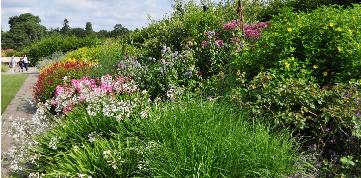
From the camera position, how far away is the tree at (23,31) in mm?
103125

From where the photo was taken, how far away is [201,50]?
9.46 meters

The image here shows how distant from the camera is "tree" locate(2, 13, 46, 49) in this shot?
103 m

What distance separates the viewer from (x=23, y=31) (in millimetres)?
110000

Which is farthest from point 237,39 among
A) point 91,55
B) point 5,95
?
point 91,55

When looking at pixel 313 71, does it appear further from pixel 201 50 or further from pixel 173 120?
pixel 201 50

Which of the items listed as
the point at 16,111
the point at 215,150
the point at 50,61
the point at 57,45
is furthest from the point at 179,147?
the point at 57,45

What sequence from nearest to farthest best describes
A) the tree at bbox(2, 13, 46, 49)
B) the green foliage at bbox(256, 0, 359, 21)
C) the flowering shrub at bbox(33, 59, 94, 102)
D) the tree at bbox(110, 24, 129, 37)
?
the flowering shrub at bbox(33, 59, 94, 102), the green foliage at bbox(256, 0, 359, 21), the tree at bbox(110, 24, 129, 37), the tree at bbox(2, 13, 46, 49)

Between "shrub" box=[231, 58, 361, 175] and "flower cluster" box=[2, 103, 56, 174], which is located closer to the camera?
"shrub" box=[231, 58, 361, 175]

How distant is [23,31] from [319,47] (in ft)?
366

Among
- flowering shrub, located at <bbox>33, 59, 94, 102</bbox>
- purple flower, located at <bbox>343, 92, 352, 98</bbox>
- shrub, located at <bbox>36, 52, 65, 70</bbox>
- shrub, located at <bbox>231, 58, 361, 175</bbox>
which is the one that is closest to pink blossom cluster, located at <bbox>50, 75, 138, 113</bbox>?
shrub, located at <bbox>231, 58, 361, 175</bbox>

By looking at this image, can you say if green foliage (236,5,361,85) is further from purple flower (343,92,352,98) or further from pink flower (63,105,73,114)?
pink flower (63,105,73,114)

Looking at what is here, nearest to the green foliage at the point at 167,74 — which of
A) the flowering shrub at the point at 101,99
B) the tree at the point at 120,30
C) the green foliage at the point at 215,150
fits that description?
the flowering shrub at the point at 101,99

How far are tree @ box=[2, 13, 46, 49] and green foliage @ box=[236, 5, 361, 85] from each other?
9940 centimetres

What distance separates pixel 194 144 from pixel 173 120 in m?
0.68
